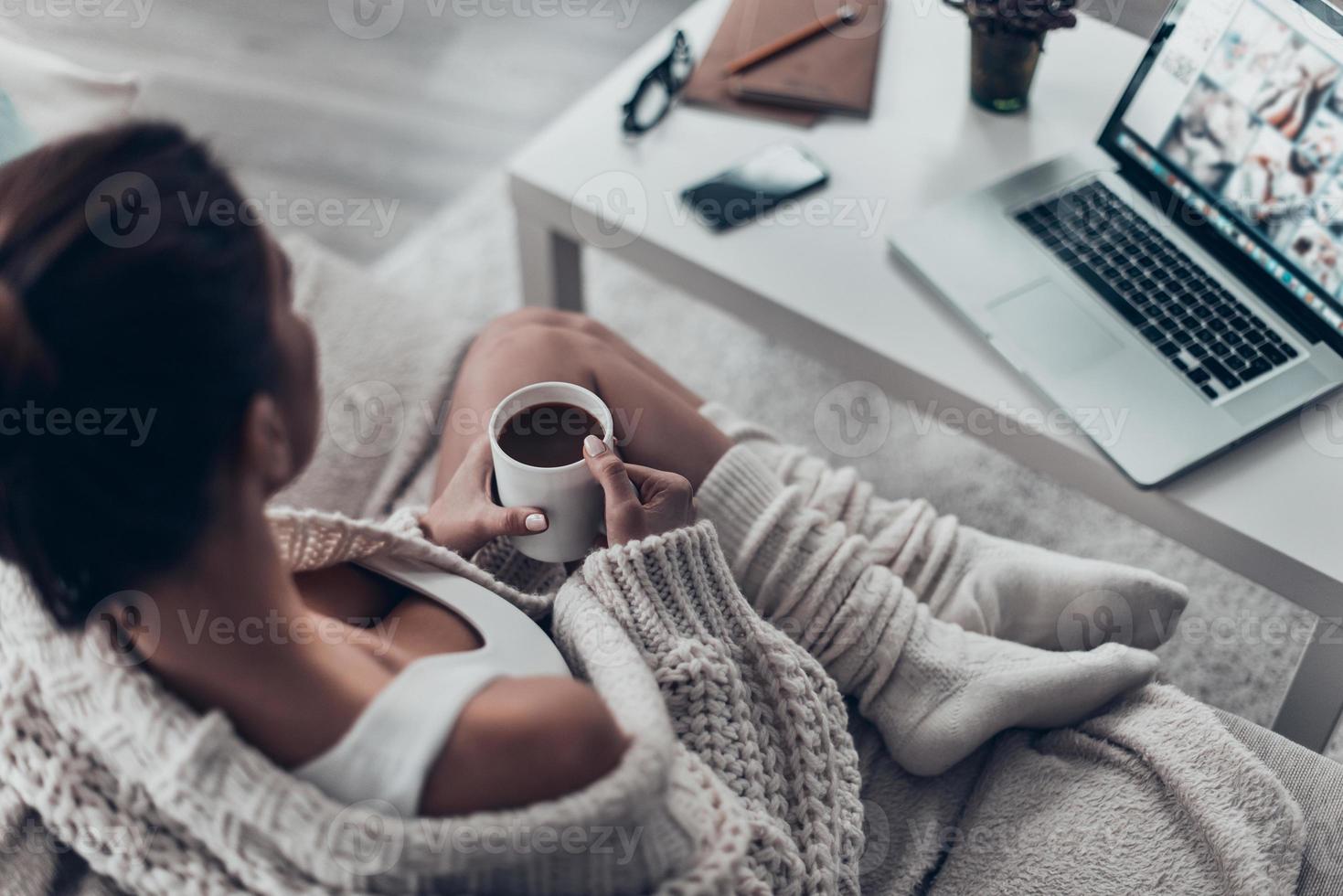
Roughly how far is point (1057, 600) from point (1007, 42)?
2.12 feet

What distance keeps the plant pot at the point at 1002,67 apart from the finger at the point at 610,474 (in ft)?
2.41

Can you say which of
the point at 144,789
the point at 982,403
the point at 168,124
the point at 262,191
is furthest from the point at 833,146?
the point at 262,191

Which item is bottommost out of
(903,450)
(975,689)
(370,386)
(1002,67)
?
(903,450)

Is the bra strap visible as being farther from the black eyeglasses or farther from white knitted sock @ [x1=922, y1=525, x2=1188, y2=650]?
the black eyeglasses

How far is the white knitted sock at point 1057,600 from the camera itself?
0.94m

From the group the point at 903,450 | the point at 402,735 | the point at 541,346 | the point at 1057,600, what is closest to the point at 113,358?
the point at 402,735

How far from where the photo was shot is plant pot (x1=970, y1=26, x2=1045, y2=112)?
122cm

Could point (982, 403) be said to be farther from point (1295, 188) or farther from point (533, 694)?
point (533, 694)

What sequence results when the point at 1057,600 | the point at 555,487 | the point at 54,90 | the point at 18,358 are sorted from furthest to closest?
the point at 54,90 < the point at 1057,600 < the point at 555,487 < the point at 18,358

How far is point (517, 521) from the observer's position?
820 mm

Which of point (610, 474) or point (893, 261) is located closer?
point (610, 474)

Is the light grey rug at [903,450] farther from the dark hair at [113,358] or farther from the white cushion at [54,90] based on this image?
the dark hair at [113,358]

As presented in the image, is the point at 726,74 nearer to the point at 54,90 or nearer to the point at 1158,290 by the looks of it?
the point at 1158,290

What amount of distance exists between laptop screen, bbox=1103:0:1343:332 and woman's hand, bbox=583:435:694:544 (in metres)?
0.63
